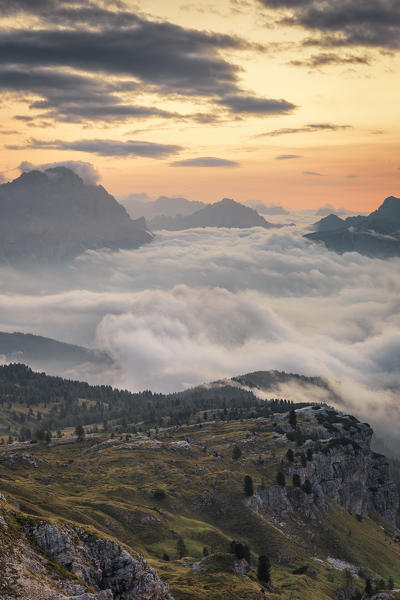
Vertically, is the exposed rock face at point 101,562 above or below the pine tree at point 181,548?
above

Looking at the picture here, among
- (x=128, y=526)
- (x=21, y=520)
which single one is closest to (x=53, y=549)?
(x=21, y=520)

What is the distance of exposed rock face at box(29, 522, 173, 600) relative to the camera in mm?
87069

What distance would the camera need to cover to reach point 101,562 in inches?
3812

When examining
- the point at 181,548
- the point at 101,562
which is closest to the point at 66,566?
the point at 101,562

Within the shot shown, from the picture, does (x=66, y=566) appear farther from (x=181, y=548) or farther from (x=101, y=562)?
(x=181, y=548)

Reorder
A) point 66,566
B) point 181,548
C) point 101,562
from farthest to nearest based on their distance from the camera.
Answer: point 181,548
point 101,562
point 66,566

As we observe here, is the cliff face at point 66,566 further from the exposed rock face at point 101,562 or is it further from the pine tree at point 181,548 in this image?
the pine tree at point 181,548

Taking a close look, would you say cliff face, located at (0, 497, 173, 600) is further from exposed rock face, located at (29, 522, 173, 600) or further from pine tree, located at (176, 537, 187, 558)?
pine tree, located at (176, 537, 187, 558)

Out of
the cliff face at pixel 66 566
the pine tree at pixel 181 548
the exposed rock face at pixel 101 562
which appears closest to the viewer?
the cliff face at pixel 66 566

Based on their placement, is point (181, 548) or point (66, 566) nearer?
point (66, 566)

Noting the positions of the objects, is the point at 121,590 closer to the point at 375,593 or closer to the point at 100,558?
the point at 100,558

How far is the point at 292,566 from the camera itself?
19825 cm

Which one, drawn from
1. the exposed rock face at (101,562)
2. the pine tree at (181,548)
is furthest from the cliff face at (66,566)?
the pine tree at (181,548)

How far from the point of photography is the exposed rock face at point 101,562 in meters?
87.1
